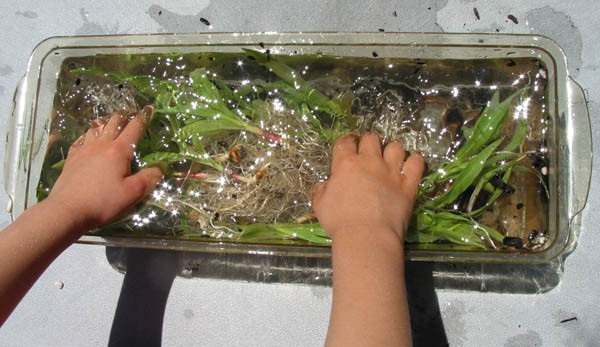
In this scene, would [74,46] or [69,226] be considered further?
[74,46]

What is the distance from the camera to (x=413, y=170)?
2.68 feet

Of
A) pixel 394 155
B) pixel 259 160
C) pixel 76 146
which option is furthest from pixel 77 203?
pixel 394 155

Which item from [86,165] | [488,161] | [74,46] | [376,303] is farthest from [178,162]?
[488,161]

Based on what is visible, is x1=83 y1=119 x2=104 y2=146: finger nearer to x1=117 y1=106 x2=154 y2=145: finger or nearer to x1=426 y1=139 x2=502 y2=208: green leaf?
x1=117 y1=106 x2=154 y2=145: finger

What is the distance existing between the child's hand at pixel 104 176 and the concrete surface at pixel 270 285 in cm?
17

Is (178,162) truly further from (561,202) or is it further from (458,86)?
(561,202)

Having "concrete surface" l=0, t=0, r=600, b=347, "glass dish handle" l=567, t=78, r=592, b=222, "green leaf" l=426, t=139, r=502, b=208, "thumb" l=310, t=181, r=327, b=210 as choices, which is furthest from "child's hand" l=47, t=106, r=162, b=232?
"glass dish handle" l=567, t=78, r=592, b=222

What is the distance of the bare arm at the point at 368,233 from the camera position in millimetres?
694

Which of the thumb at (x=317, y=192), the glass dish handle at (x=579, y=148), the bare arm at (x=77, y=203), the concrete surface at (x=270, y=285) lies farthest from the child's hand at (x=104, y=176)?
the glass dish handle at (x=579, y=148)

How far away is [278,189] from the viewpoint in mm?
855

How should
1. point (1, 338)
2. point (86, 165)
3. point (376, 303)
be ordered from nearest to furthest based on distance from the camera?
point (376, 303)
point (86, 165)
point (1, 338)

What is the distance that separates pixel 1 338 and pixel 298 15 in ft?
2.92

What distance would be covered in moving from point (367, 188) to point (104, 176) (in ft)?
1.51

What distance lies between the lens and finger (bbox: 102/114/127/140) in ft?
2.84
